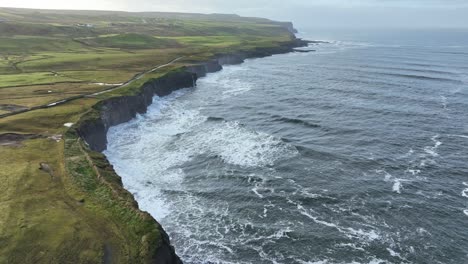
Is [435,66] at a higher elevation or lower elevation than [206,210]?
higher

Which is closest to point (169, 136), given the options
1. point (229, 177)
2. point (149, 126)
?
point (149, 126)

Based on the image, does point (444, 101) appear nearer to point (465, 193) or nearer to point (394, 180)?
point (465, 193)

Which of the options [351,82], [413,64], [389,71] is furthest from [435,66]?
[351,82]

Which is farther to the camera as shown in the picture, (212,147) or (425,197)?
(212,147)

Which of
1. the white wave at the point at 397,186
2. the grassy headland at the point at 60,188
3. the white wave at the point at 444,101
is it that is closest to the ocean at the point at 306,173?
the white wave at the point at 397,186

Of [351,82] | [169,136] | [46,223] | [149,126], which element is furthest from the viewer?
[351,82]

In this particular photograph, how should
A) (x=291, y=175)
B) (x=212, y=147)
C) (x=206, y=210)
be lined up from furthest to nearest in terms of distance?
(x=212, y=147), (x=291, y=175), (x=206, y=210)

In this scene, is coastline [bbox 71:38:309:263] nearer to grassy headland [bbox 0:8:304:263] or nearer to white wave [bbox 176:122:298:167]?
grassy headland [bbox 0:8:304:263]

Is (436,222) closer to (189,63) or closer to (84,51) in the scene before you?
(189,63)

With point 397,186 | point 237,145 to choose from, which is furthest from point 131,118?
point 397,186
